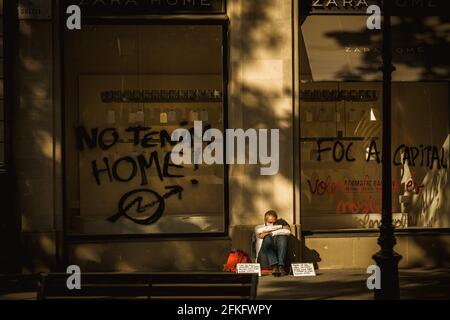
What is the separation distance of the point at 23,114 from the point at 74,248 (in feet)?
8.28

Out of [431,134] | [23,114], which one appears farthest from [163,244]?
[431,134]

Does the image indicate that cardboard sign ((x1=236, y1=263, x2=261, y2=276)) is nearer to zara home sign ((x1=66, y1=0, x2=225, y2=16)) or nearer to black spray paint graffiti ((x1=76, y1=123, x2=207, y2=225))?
black spray paint graffiti ((x1=76, y1=123, x2=207, y2=225))

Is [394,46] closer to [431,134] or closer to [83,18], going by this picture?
[431,134]

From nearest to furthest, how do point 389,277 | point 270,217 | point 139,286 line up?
point 139,286 < point 389,277 < point 270,217

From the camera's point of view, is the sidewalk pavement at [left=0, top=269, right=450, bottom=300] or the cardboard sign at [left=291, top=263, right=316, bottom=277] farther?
the cardboard sign at [left=291, top=263, right=316, bottom=277]

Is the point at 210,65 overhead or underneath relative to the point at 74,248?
overhead

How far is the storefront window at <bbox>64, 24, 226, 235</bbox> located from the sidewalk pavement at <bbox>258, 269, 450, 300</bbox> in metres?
2.12

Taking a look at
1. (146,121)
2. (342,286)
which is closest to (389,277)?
(342,286)

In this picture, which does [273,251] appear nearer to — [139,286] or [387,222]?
[387,222]

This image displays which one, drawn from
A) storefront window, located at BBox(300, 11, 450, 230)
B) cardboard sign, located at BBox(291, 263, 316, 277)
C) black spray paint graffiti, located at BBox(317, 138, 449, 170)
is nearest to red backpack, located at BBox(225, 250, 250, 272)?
cardboard sign, located at BBox(291, 263, 316, 277)

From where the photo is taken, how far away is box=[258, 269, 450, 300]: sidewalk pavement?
12.8m

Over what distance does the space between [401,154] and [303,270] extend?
3.26 m

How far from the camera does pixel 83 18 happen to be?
50.4 feet

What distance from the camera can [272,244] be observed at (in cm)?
1470
